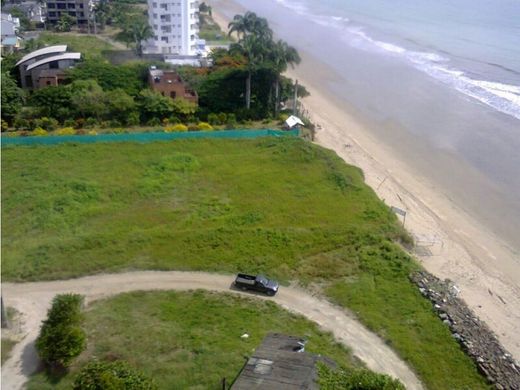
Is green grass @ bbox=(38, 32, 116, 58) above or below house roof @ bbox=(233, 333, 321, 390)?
above

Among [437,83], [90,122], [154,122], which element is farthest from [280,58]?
[437,83]

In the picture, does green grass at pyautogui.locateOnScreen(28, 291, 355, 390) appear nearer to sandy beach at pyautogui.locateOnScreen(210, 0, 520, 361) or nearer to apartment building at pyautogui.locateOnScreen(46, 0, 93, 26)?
sandy beach at pyautogui.locateOnScreen(210, 0, 520, 361)

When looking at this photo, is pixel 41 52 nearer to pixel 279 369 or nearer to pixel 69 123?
pixel 69 123

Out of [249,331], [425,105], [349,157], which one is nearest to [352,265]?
[249,331]

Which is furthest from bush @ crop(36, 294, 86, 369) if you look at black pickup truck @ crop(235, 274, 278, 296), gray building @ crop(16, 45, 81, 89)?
gray building @ crop(16, 45, 81, 89)

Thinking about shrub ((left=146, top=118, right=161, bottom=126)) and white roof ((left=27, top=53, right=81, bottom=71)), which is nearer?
shrub ((left=146, top=118, right=161, bottom=126))

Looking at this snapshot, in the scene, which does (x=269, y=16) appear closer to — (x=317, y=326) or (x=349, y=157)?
(x=349, y=157)

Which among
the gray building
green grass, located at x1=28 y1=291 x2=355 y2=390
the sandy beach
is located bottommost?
the sandy beach
